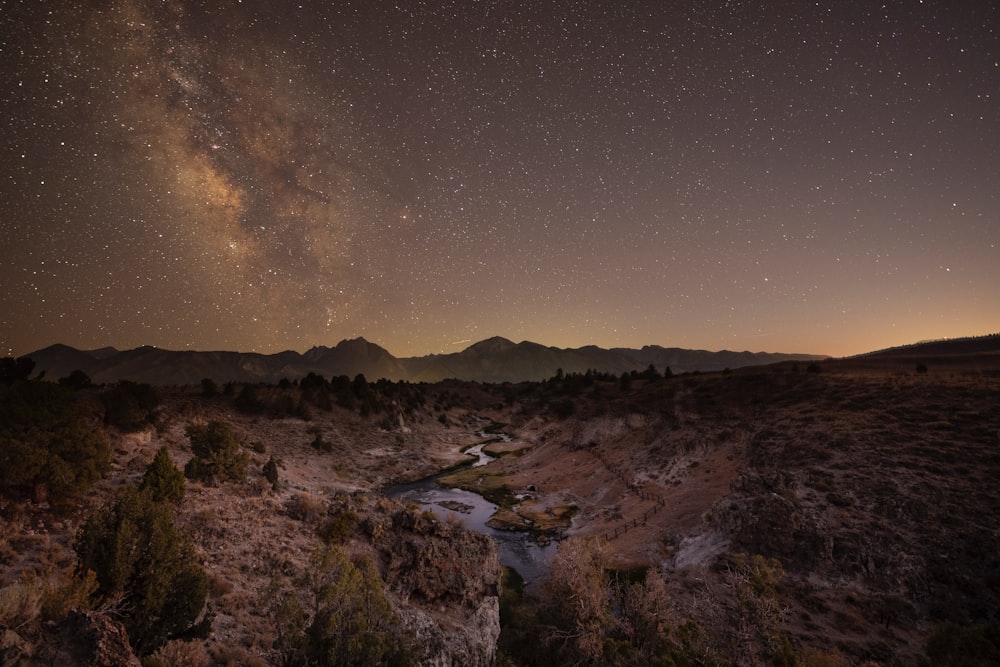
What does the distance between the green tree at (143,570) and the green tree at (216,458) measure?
20380mm

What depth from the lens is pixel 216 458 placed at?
34719 millimetres

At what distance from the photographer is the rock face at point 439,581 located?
20.3m

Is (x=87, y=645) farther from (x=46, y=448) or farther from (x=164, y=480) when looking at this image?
(x=46, y=448)

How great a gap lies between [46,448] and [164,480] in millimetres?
6364

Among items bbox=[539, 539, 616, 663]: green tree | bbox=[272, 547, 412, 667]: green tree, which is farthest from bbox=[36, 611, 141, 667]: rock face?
bbox=[539, 539, 616, 663]: green tree

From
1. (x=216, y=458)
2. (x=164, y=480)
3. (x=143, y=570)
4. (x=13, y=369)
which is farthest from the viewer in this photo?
(x=13, y=369)

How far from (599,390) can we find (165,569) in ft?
352

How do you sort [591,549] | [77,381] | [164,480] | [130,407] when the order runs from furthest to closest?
[77,381], [130,407], [591,549], [164,480]

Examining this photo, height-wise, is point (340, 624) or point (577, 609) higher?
point (340, 624)

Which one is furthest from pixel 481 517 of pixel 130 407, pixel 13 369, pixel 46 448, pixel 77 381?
pixel 13 369

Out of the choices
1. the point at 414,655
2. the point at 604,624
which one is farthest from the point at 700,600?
the point at 414,655

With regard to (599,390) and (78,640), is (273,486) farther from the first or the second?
(599,390)

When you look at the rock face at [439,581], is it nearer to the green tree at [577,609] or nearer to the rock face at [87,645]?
the green tree at [577,609]

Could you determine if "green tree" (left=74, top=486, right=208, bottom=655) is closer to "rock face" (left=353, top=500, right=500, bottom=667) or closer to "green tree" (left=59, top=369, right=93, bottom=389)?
"rock face" (left=353, top=500, right=500, bottom=667)
